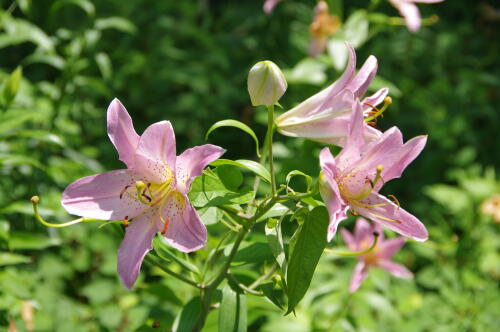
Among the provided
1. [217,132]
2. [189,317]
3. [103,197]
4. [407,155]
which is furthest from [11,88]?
[217,132]

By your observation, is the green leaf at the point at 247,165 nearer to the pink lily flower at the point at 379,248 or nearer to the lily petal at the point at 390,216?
the lily petal at the point at 390,216

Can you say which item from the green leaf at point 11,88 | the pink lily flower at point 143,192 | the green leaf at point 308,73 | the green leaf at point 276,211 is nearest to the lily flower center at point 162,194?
the pink lily flower at point 143,192

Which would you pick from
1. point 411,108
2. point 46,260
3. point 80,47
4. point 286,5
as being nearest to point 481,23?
point 411,108

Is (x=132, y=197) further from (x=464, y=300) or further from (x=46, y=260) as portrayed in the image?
(x=464, y=300)

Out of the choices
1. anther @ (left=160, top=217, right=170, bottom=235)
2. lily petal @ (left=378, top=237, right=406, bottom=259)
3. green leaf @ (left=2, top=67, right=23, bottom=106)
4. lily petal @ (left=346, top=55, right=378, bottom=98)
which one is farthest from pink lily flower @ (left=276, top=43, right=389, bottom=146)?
lily petal @ (left=378, top=237, right=406, bottom=259)

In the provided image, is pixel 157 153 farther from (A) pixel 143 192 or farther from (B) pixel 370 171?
(B) pixel 370 171

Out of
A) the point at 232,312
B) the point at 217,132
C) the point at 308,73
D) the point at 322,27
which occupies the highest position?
the point at 232,312
